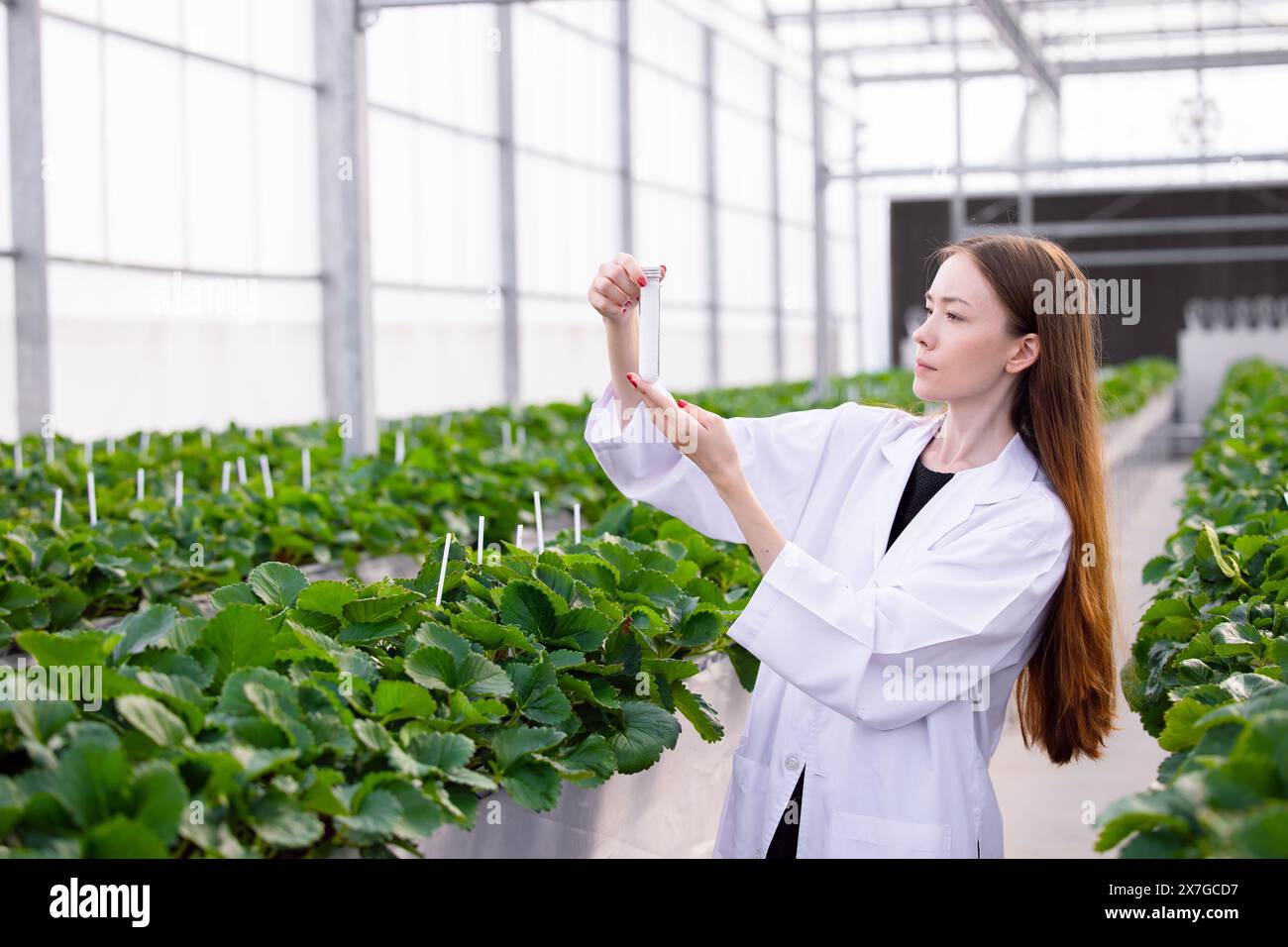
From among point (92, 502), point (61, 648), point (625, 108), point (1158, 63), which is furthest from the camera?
point (625, 108)

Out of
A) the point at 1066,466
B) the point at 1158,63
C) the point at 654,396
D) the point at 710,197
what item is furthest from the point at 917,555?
the point at 710,197

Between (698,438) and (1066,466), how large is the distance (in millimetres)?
512

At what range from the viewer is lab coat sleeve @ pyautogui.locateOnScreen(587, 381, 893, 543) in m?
2.07

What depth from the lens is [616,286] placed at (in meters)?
1.94

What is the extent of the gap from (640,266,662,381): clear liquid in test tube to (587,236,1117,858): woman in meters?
0.04

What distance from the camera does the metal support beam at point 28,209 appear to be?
27.6 ft

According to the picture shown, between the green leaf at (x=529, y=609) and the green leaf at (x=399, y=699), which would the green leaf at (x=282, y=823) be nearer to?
the green leaf at (x=399, y=699)

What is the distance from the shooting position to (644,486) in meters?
2.11

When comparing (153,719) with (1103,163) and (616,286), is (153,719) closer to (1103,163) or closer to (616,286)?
(616,286)

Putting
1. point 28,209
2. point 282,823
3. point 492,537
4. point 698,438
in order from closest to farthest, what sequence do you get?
point 282,823, point 698,438, point 492,537, point 28,209

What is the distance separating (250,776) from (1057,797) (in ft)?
12.8

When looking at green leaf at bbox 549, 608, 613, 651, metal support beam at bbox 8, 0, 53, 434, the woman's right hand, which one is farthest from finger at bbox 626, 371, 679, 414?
metal support beam at bbox 8, 0, 53, 434

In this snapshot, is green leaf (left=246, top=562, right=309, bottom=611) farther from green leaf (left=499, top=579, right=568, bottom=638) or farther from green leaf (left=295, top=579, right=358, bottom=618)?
green leaf (left=499, top=579, right=568, bottom=638)

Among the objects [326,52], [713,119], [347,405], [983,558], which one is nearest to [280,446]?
[347,405]
